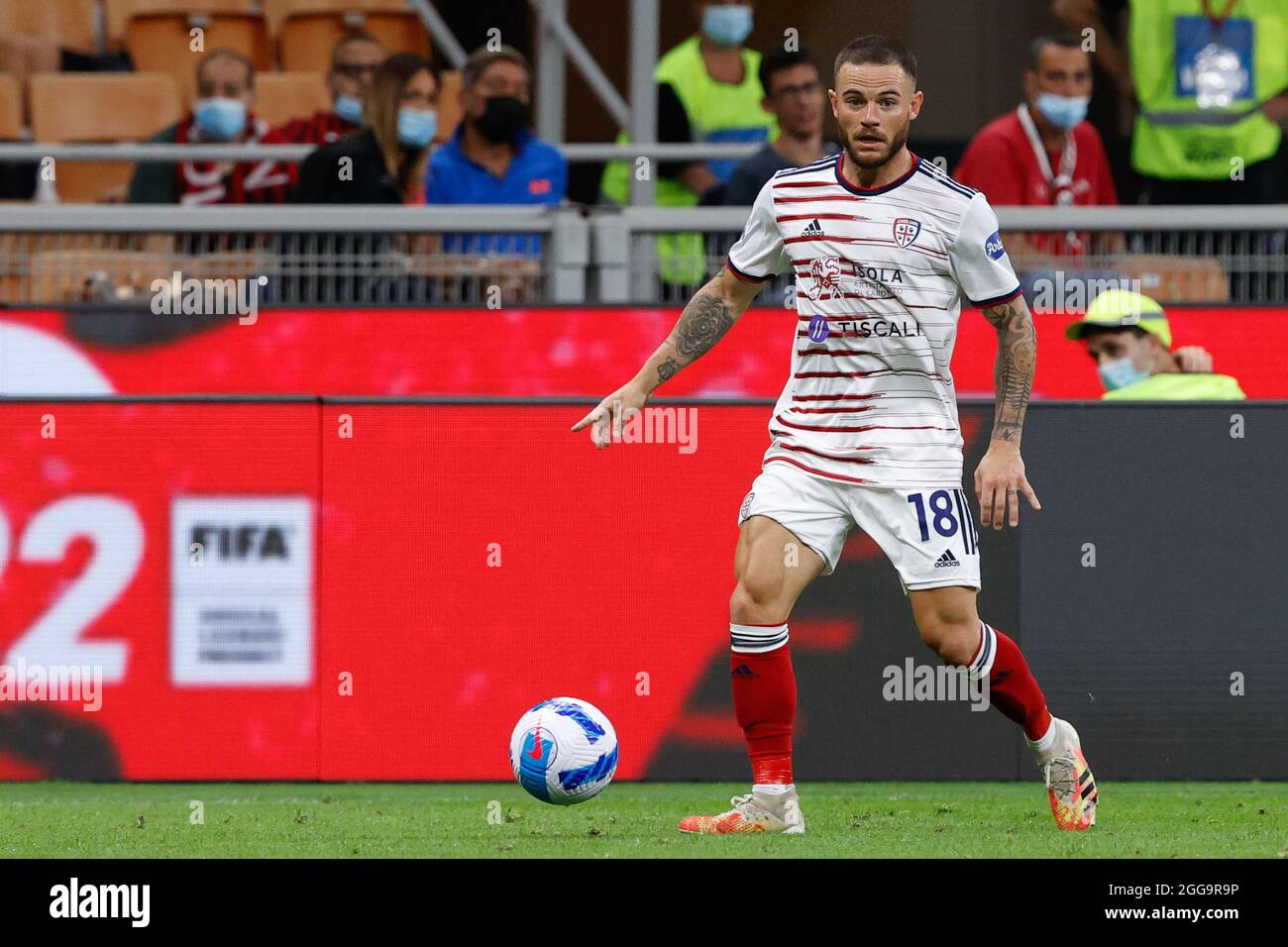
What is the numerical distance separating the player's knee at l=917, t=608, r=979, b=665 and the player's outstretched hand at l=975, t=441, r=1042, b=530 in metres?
0.30

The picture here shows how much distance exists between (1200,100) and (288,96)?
5.15 metres

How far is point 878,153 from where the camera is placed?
670 centimetres

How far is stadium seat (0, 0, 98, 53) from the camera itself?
565 inches

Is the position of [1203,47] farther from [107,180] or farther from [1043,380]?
[107,180]

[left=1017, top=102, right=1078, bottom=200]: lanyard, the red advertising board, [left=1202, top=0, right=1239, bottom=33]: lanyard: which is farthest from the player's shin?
[left=1202, top=0, right=1239, bottom=33]: lanyard

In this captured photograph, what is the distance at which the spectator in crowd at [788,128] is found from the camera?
10.4 metres

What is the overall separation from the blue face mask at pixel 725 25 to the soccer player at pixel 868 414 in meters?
5.09

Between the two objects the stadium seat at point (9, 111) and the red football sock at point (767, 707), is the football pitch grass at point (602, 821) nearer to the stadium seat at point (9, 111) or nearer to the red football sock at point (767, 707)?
the red football sock at point (767, 707)

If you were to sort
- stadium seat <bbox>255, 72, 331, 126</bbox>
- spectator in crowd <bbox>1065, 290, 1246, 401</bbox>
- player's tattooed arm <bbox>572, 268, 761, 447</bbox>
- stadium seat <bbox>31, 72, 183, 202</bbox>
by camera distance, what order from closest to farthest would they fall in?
1. player's tattooed arm <bbox>572, 268, 761, 447</bbox>
2. spectator in crowd <bbox>1065, 290, 1246, 401</bbox>
3. stadium seat <bbox>255, 72, 331, 126</bbox>
4. stadium seat <bbox>31, 72, 183, 202</bbox>

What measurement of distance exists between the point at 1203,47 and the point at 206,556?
18.7ft

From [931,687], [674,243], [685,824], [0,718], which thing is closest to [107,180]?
[674,243]

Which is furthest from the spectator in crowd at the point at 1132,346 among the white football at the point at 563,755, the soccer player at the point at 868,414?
the white football at the point at 563,755

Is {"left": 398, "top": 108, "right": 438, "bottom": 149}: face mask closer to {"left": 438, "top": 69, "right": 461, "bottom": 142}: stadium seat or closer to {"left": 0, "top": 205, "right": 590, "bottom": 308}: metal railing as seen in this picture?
{"left": 0, "top": 205, "right": 590, "bottom": 308}: metal railing

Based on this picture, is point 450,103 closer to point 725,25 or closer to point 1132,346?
point 725,25
